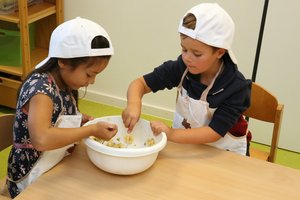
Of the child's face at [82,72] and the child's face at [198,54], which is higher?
the child's face at [198,54]

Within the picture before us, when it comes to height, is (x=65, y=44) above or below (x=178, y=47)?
above

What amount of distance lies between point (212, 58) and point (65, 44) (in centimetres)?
46

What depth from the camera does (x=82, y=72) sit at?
1.19 m

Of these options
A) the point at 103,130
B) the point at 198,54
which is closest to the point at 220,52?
the point at 198,54

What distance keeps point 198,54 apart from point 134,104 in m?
0.26

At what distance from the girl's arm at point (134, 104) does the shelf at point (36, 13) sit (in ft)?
3.81

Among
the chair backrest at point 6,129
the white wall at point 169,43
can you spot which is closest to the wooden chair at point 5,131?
the chair backrest at point 6,129

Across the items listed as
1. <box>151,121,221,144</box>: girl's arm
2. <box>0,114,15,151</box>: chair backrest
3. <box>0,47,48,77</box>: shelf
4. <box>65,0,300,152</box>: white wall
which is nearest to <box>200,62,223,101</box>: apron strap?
<box>151,121,221,144</box>: girl's arm

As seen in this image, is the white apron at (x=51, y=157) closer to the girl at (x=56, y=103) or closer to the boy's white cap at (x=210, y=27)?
the girl at (x=56, y=103)

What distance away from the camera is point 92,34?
3.66ft

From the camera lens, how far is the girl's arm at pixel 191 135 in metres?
1.24

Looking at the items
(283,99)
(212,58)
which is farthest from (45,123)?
(283,99)

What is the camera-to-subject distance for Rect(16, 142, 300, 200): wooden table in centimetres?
104

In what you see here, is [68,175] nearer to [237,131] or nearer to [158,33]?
[237,131]
